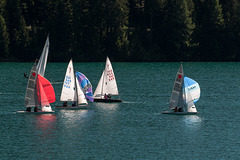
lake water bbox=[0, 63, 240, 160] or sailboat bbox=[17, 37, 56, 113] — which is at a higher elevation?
sailboat bbox=[17, 37, 56, 113]

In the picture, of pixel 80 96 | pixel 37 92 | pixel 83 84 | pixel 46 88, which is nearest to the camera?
pixel 37 92

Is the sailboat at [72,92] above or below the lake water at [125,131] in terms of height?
above

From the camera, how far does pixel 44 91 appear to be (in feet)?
298

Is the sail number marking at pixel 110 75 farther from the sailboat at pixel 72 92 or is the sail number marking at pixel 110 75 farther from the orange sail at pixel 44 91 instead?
the orange sail at pixel 44 91

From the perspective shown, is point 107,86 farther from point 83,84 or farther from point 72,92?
point 72,92

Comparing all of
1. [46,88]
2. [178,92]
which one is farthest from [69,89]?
[178,92]

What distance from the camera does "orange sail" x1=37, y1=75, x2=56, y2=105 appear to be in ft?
295

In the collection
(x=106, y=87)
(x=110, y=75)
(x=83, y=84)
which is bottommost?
(x=106, y=87)

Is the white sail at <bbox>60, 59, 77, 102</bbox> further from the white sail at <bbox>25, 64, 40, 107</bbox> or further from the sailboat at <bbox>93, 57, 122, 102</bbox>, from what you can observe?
the sailboat at <bbox>93, 57, 122, 102</bbox>

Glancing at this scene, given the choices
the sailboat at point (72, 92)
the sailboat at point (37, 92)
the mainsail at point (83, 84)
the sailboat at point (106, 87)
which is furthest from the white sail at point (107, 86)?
the sailboat at point (37, 92)

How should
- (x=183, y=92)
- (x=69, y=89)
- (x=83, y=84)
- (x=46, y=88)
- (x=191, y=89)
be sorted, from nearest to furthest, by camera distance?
(x=183, y=92) < (x=191, y=89) < (x=46, y=88) < (x=69, y=89) < (x=83, y=84)

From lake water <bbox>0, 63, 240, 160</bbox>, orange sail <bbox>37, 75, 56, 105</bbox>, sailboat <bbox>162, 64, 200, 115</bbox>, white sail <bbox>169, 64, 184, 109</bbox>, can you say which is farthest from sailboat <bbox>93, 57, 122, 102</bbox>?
white sail <bbox>169, 64, 184, 109</bbox>

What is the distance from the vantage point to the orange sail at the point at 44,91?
89.8 metres

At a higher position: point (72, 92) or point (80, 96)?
point (72, 92)
